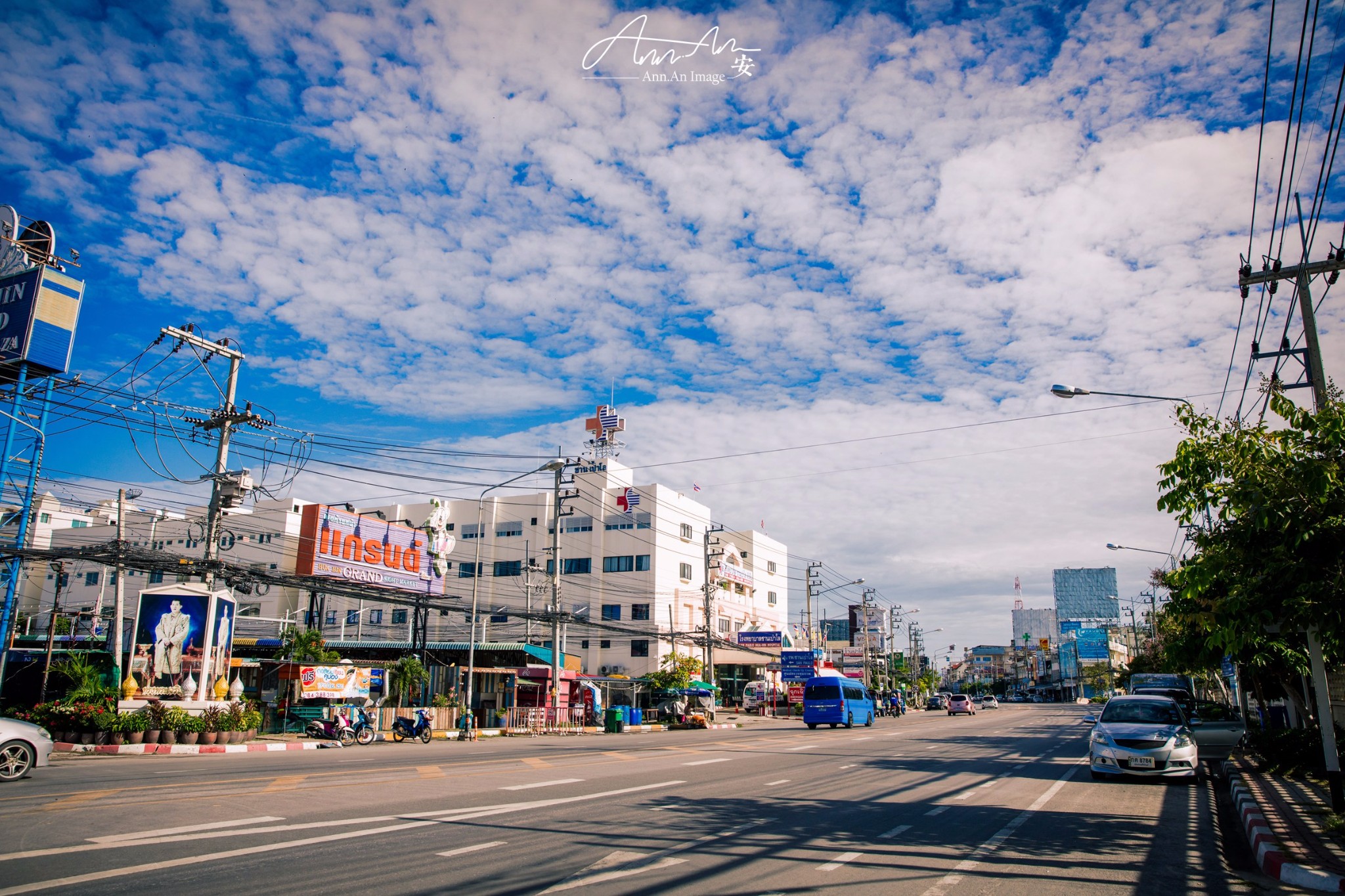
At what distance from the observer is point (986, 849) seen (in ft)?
28.2

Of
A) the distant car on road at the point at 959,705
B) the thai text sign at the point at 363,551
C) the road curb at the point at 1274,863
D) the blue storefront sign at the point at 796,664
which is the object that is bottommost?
the distant car on road at the point at 959,705

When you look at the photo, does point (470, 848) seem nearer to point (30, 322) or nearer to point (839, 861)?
point (839, 861)

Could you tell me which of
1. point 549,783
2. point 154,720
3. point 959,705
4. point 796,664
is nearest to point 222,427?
point 154,720

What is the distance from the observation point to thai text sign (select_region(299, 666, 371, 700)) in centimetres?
2923

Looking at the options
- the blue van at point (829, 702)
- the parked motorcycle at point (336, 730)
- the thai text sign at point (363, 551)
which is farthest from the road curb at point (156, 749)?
the blue van at point (829, 702)

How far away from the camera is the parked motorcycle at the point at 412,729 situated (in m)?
28.6

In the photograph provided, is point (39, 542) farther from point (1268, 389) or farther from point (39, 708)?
point (1268, 389)

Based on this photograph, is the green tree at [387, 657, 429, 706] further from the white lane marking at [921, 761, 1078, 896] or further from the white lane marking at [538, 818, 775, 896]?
the white lane marking at [538, 818, 775, 896]

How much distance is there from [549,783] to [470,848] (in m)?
6.06

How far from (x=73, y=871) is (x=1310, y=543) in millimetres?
12206

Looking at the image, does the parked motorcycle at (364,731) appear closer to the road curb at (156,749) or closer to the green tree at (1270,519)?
the road curb at (156,749)

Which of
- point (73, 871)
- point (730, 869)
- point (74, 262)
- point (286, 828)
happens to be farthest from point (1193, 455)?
point (74, 262)

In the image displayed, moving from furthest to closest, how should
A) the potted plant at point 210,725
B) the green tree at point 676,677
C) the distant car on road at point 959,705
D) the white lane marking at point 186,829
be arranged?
the distant car on road at point 959,705 < the green tree at point 676,677 < the potted plant at point 210,725 < the white lane marking at point 186,829

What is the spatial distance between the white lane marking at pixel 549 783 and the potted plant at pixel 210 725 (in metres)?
14.4
